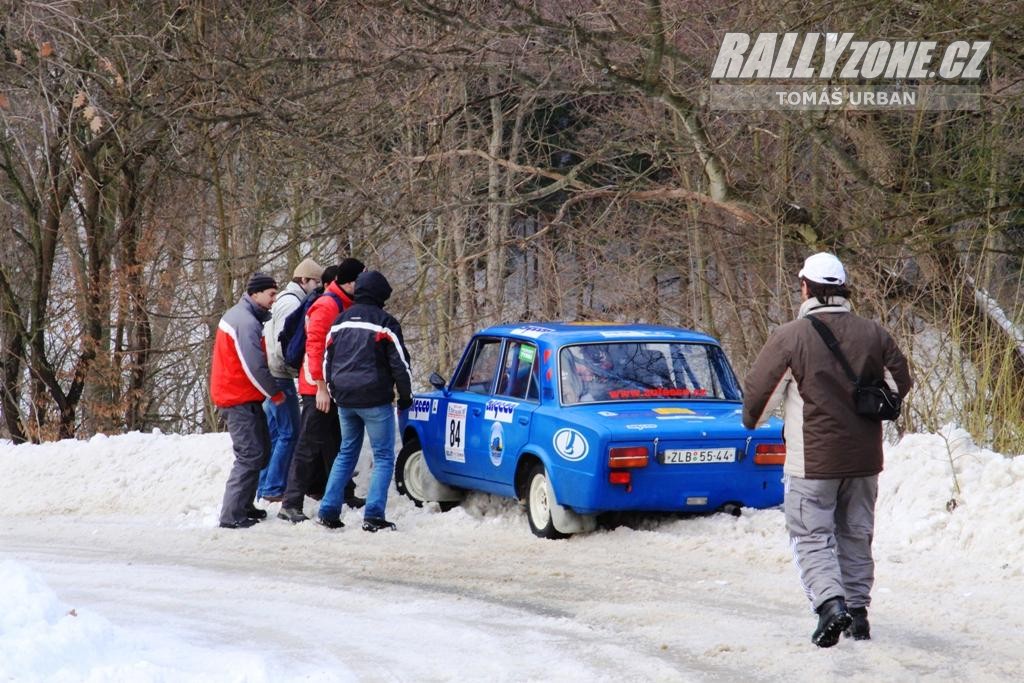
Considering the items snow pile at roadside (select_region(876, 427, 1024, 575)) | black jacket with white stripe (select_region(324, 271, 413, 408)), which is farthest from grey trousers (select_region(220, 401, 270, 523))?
snow pile at roadside (select_region(876, 427, 1024, 575))

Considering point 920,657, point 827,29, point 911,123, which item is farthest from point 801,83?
point 920,657

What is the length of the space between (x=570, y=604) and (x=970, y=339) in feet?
17.4

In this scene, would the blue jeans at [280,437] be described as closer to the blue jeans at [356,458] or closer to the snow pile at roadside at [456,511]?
the snow pile at roadside at [456,511]

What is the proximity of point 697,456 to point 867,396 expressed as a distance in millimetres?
3175

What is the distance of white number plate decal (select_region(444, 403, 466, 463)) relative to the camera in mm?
11227

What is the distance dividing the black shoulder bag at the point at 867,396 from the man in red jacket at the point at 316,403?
5176 millimetres

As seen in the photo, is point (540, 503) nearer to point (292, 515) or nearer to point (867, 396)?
point (292, 515)

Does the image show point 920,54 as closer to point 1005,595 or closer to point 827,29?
point 827,29

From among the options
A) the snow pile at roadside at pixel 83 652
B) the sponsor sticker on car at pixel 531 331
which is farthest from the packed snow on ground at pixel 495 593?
the sponsor sticker on car at pixel 531 331

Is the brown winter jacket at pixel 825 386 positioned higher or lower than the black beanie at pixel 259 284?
lower

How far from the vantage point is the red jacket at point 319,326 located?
10.9 metres

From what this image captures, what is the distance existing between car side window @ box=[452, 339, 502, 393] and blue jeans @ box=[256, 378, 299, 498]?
4.53 feet

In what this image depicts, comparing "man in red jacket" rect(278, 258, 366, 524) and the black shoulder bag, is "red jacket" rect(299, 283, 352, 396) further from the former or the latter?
the black shoulder bag

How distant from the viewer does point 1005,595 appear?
7.86 metres
